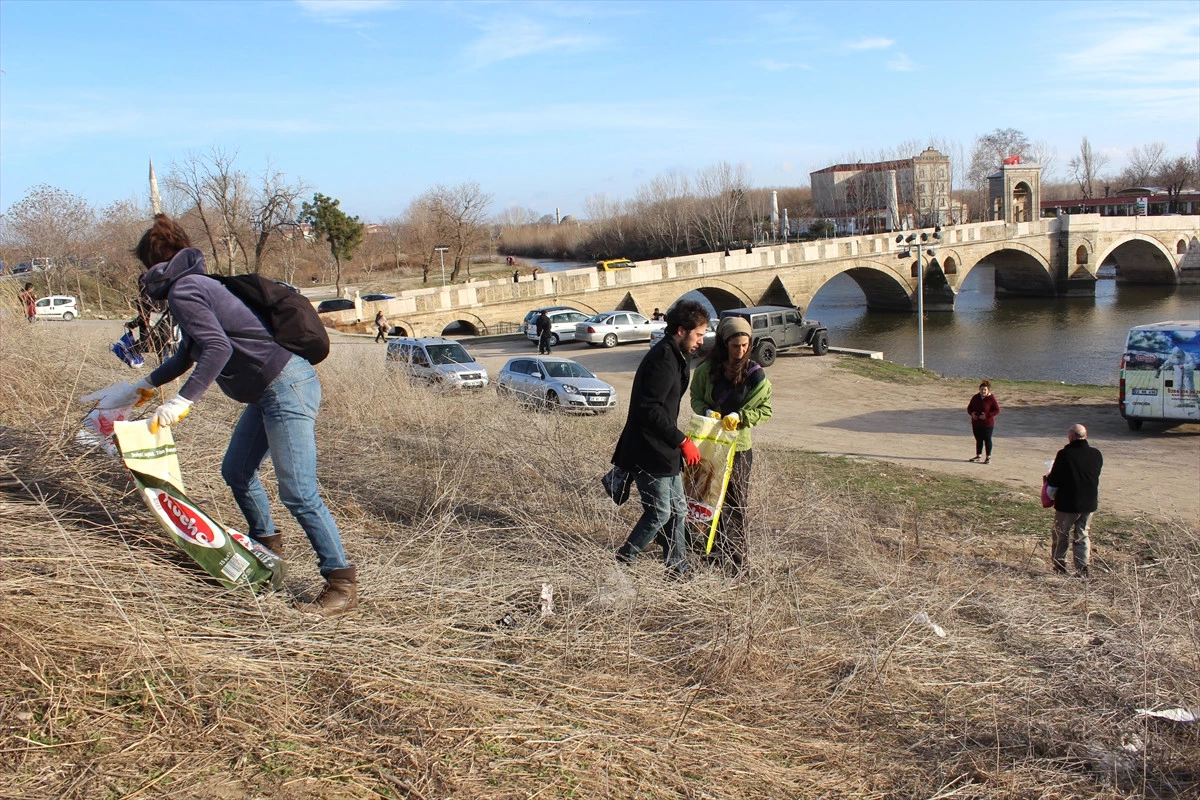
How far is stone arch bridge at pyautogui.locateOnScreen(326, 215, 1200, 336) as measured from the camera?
4000 centimetres

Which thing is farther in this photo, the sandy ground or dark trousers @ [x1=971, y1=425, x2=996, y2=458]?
dark trousers @ [x1=971, y1=425, x2=996, y2=458]

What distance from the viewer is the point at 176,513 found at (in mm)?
3512

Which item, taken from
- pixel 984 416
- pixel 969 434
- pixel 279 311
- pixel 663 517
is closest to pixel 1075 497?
pixel 663 517

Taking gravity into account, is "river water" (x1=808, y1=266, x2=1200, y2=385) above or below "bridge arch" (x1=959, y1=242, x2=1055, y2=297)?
below

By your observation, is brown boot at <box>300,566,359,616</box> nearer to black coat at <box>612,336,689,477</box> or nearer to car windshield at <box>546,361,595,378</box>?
black coat at <box>612,336,689,477</box>

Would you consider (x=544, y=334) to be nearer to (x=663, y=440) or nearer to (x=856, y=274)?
(x=663, y=440)

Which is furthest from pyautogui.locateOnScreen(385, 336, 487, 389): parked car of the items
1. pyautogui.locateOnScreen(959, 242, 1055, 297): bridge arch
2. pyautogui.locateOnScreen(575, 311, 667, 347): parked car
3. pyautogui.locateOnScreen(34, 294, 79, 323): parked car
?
pyautogui.locateOnScreen(959, 242, 1055, 297): bridge arch

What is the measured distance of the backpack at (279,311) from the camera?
3.62 m

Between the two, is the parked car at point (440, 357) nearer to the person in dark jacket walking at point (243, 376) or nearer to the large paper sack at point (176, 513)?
the person in dark jacket walking at point (243, 376)

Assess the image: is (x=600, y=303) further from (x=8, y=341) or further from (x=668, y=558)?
(x=668, y=558)

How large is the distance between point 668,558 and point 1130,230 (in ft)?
225

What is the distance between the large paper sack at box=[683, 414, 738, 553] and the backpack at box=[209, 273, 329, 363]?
2258mm

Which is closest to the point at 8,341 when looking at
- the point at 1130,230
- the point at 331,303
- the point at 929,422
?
the point at 929,422

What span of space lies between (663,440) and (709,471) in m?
0.48
